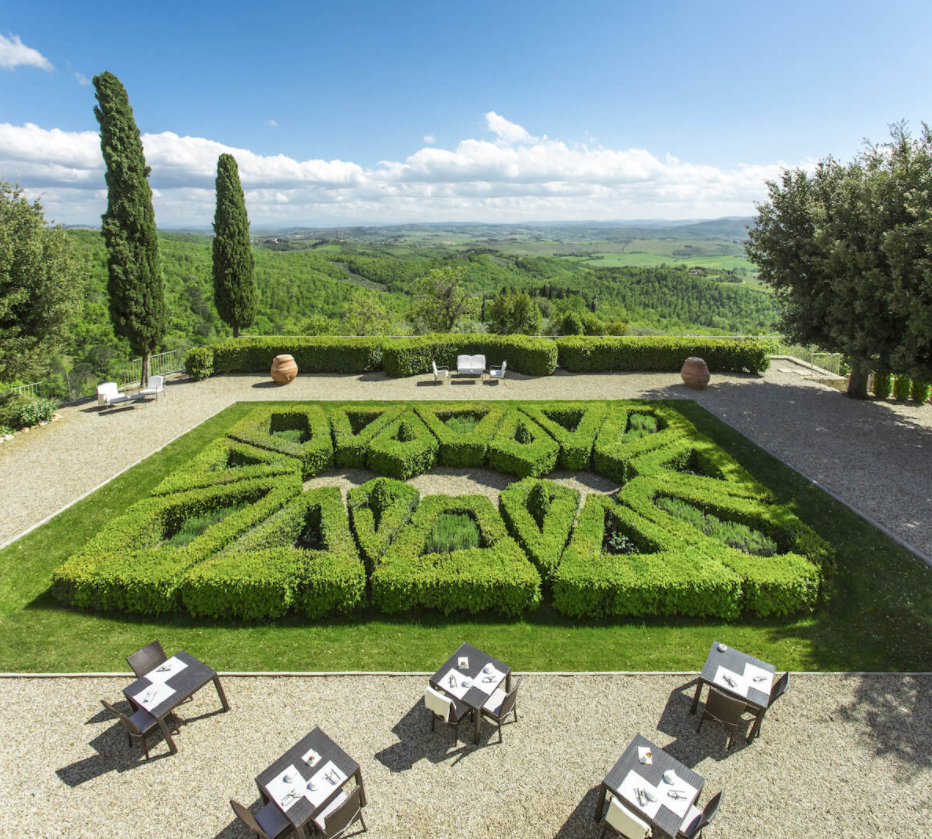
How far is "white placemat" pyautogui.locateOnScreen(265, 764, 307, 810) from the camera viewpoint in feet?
16.8

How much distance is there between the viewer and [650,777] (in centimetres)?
531

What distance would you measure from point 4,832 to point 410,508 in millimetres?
6970

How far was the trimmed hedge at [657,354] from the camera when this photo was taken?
67.7 ft

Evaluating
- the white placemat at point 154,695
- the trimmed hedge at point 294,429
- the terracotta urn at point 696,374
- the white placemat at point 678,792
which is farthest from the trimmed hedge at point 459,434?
the white placemat at point 678,792

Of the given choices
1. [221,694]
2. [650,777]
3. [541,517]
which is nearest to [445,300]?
[541,517]

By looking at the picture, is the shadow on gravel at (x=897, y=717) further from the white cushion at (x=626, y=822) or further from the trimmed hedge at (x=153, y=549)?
the trimmed hedge at (x=153, y=549)

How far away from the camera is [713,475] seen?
12219 millimetres

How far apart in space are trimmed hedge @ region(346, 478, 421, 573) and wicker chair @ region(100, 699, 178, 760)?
3.62 m

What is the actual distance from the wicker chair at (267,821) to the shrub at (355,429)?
868 centimetres

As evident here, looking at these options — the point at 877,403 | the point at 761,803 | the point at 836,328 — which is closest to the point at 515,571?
the point at 761,803

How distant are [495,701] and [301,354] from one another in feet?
58.1

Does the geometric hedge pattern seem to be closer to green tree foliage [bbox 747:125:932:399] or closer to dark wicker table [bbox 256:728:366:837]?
dark wicker table [bbox 256:728:366:837]

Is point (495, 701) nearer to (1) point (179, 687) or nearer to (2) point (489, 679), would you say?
(2) point (489, 679)

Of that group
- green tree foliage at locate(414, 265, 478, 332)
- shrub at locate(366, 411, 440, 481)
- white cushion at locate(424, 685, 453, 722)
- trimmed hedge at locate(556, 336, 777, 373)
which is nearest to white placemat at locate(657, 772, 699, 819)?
white cushion at locate(424, 685, 453, 722)
